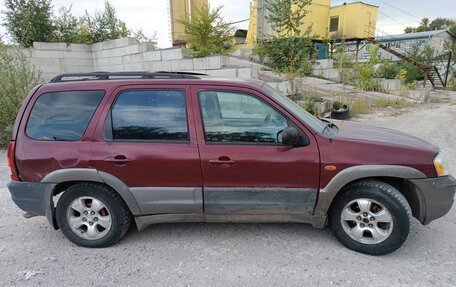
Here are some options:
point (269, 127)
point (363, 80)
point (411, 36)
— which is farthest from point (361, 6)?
point (269, 127)

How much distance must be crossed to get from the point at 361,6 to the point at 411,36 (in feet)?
50.8

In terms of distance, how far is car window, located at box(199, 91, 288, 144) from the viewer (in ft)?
9.56

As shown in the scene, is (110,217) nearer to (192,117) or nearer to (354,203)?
(192,117)

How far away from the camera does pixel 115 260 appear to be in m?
2.91

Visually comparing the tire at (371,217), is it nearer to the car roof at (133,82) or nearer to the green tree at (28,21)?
the car roof at (133,82)

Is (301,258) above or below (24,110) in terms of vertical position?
below

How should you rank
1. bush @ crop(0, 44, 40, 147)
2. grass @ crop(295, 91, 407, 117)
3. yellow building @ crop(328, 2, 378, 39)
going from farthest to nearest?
yellow building @ crop(328, 2, 378, 39) < grass @ crop(295, 91, 407, 117) < bush @ crop(0, 44, 40, 147)

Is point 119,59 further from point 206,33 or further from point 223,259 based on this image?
point 223,259

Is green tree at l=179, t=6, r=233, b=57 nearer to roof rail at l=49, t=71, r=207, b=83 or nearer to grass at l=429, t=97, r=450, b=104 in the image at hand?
roof rail at l=49, t=71, r=207, b=83

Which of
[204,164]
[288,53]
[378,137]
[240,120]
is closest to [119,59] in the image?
[288,53]

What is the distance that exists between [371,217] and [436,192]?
63 centimetres

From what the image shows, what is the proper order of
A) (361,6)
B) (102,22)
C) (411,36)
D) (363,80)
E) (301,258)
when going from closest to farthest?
(301,258)
(102,22)
(363,80)
(361,6)
(411,36)

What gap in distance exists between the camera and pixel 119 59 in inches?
480

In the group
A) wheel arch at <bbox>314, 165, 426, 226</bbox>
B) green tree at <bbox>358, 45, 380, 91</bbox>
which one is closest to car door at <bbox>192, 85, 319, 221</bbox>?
wheel arch at <bbox>314, 165, 426, 226</bbox>
